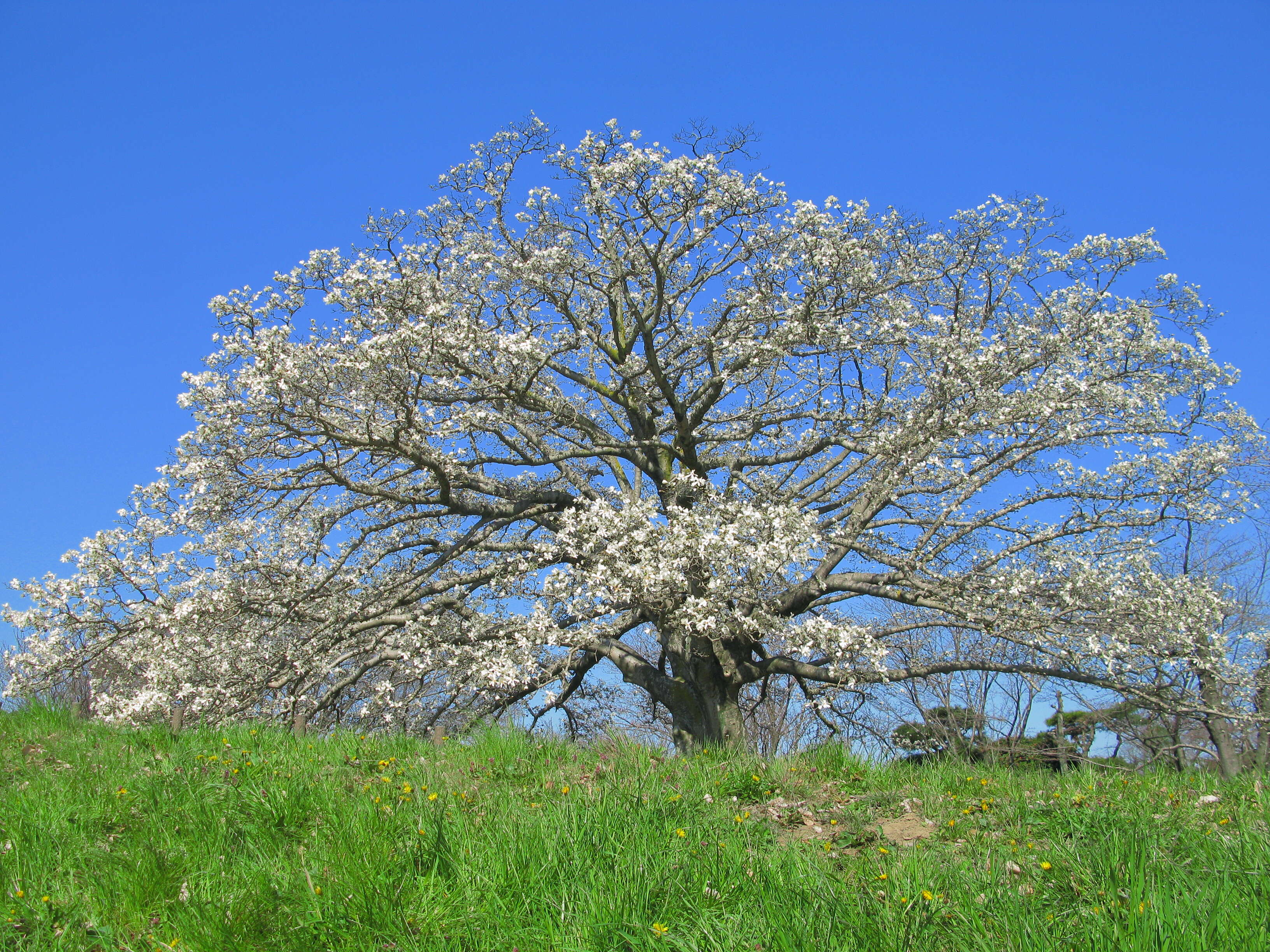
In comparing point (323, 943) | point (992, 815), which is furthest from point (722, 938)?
point (992, 815)

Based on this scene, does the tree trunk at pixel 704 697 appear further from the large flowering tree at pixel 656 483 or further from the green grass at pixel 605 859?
the green grass at pixel 605 859

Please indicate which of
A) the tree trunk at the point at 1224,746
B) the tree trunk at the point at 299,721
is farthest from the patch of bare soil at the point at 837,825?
the tree trunk at the point at 1224,746

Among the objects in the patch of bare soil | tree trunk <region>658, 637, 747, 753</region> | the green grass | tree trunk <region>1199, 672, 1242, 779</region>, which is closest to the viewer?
the green grass

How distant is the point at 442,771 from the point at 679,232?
342 inches

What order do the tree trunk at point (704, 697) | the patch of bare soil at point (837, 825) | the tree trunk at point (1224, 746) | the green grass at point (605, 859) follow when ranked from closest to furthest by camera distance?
the green grass at point (605, 859)
the patch of bare soil at point (837, 825)
the tree trunk at point (704, 697)
the tree trunk at point (1224, 746)

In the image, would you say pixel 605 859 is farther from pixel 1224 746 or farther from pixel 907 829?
pixel 1224 746

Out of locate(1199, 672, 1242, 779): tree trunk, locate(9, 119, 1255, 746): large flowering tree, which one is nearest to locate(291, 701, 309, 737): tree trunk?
locate(9, 119, 1255, 746): large flowering tree

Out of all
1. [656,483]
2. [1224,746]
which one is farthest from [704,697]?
[1224,746]

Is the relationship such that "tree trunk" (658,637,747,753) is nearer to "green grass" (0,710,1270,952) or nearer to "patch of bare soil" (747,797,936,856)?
"green grass" (0,710,1270,952)

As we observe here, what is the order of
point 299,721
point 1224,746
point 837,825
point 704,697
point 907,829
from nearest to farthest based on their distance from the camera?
point 907,829, point 837,825, point 299,721, point 704,697, point 1224,746

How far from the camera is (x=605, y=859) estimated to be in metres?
4.45

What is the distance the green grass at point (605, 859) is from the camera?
3.76 metres

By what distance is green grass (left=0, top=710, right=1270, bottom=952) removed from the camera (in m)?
3.76

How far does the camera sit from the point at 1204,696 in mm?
12703
